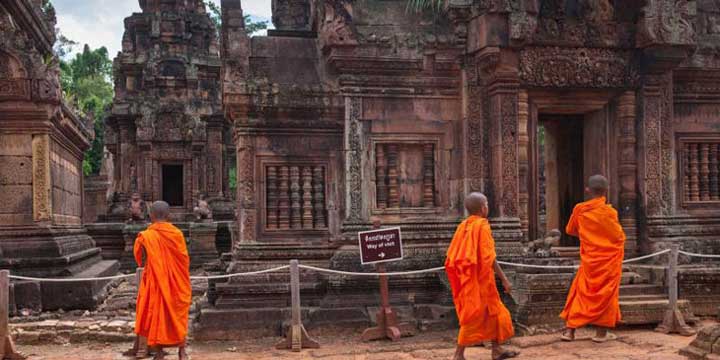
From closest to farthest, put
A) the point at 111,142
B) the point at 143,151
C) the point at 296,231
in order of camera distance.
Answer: the point at 296,231 < the point at 143,151 < the point at 111,142

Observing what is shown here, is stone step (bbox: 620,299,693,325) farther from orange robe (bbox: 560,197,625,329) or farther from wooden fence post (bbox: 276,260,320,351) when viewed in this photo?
wooden fence post (bbox: 276,260,320,351)

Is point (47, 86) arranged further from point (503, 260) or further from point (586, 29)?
point (586, 29)

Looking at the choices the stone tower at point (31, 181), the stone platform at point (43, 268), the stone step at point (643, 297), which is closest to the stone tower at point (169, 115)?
the stone tower at point (31, 181)

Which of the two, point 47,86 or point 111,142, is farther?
point 111,142

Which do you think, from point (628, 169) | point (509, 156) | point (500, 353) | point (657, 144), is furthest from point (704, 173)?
point (500, 353)

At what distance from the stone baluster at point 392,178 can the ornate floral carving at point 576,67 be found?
183 cm

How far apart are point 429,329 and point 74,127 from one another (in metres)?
7.09

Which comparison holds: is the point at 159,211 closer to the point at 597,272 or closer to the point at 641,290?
the point at 597,272

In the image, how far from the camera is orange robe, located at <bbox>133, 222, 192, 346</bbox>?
6.27 metres

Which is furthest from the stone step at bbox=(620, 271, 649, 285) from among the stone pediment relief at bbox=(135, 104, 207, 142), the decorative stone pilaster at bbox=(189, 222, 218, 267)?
the stone pediment relief at bbox=(135, 104, 207, 142)

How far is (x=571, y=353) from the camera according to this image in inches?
248

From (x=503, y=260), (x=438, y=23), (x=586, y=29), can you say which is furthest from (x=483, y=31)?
(x=503, y=260)

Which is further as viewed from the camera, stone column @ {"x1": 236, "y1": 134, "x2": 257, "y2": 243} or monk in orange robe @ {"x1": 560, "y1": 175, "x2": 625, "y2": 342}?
stone column @ {"x1": 236, "y1": 134, "x2": 257, "y2": 243}

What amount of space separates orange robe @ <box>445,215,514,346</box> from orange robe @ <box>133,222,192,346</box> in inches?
102
